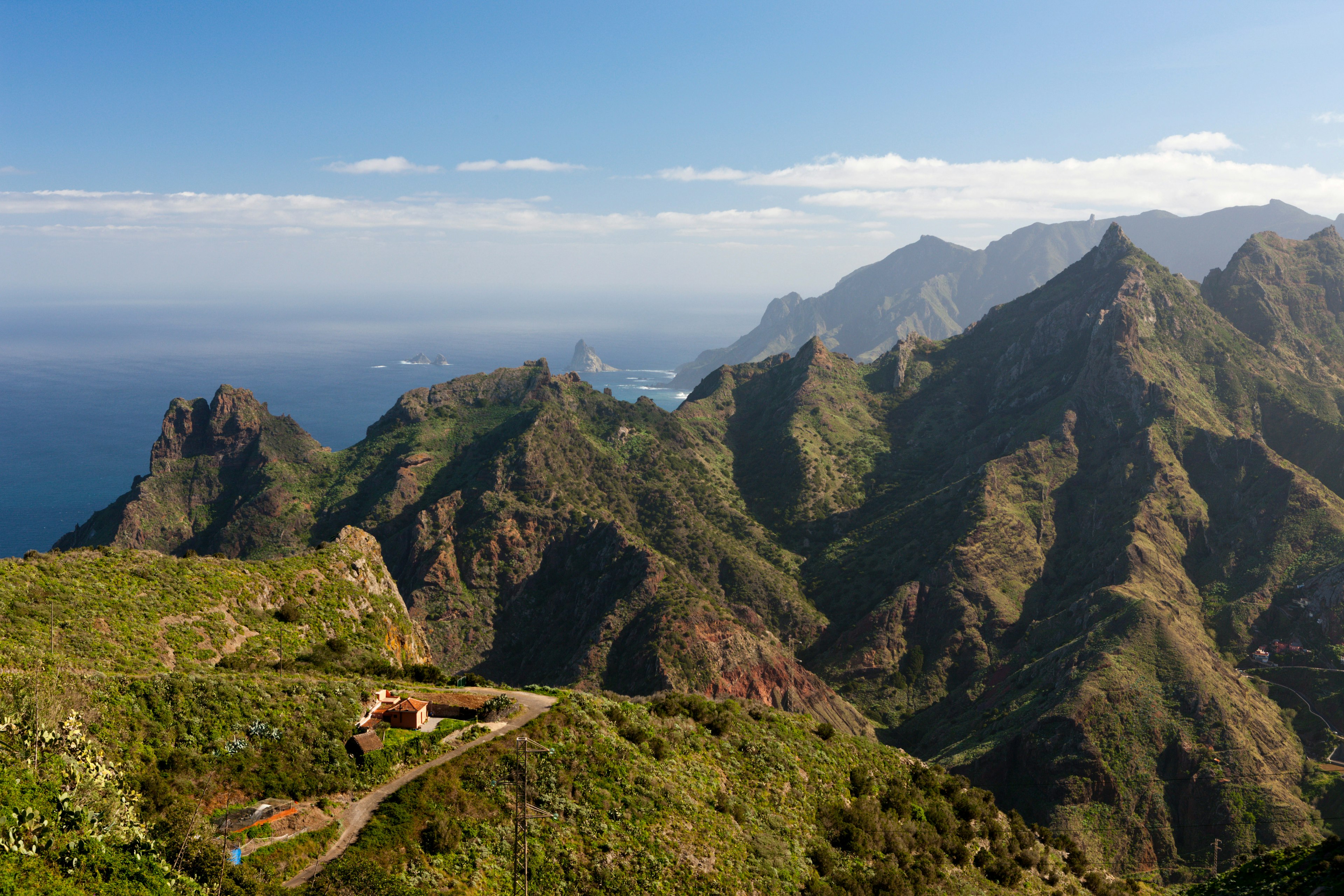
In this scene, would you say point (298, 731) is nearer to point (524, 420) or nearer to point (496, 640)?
point (496, 640)

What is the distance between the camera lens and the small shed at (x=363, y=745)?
120ft

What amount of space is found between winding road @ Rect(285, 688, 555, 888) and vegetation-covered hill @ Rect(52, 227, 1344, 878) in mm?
55928

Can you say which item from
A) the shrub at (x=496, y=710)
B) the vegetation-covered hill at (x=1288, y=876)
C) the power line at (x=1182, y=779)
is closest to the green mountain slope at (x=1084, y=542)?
the power line at (x=1182, y=779)

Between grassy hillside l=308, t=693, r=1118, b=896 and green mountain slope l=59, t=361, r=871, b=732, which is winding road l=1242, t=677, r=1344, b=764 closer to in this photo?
grassy hillside l=308, t=693, r=1118, b=896

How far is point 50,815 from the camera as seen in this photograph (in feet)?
76.8

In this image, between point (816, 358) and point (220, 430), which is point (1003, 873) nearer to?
point (816, 358)

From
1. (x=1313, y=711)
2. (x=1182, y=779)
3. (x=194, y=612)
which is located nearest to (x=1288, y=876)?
(x=1182, y=779)

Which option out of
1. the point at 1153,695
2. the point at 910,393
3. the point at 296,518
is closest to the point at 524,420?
the point at 296,518

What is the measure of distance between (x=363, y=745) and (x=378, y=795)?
332 cm

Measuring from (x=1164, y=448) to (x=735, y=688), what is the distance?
98436 millimetres

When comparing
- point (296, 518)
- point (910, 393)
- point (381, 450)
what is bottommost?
point (296, 518)

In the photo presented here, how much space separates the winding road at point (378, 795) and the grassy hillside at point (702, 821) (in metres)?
0.59

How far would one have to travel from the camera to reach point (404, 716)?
41.1 m

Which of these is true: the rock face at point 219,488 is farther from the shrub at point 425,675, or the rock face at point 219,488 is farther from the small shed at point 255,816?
the small shed at point 255,816
